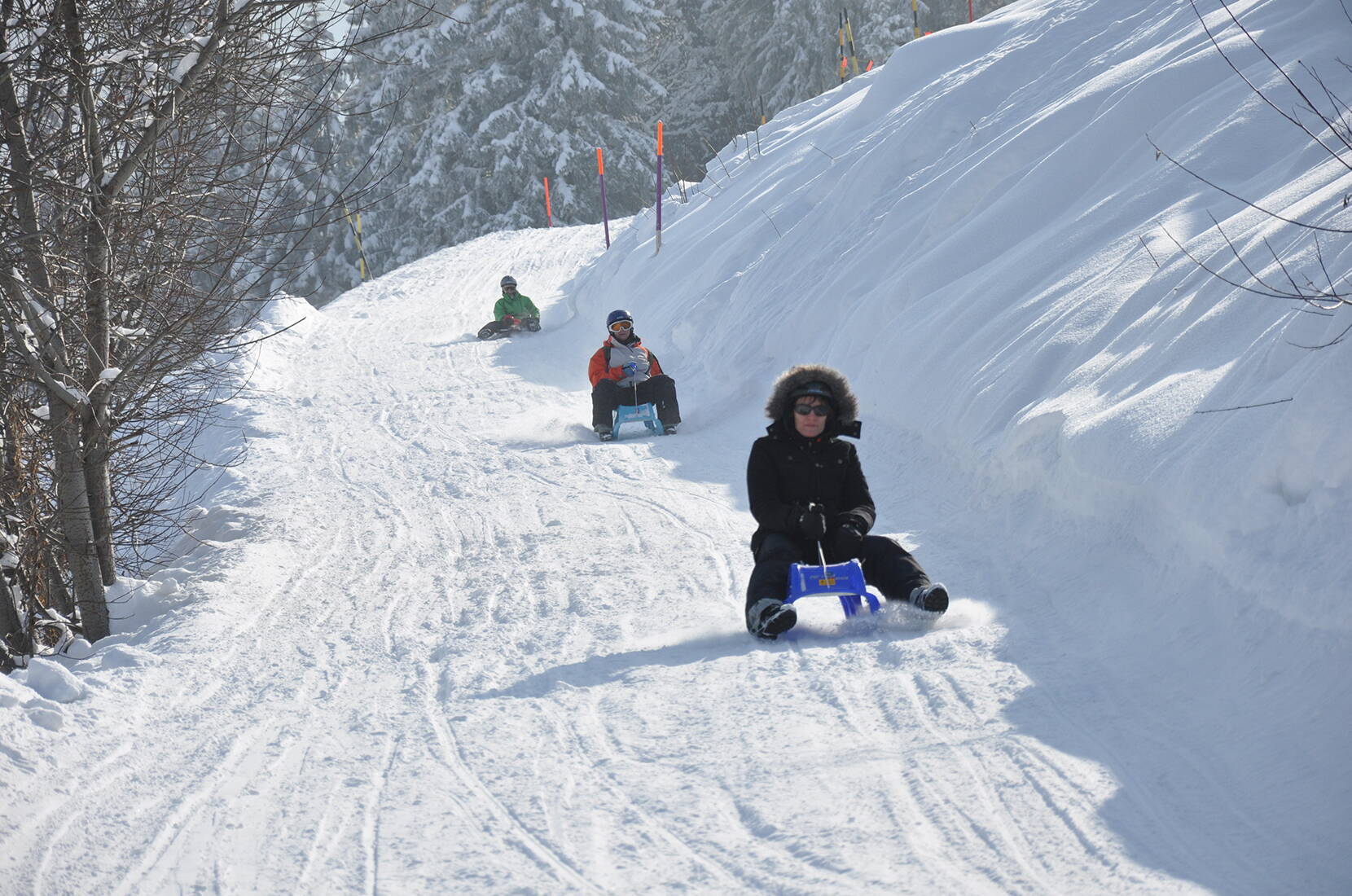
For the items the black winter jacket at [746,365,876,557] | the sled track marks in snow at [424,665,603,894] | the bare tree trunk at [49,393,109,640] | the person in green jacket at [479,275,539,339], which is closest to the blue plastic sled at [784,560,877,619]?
the black winter jacket at [746,365,876,557]

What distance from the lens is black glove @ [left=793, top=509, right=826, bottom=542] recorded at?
4.88 meters

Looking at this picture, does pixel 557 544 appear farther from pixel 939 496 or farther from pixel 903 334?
pixel 903 334

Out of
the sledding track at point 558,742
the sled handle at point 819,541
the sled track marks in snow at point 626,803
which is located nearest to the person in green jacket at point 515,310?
the sledding track at point 558,742

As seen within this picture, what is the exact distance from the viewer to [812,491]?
507 cm

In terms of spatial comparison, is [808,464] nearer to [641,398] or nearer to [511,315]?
[641,398]

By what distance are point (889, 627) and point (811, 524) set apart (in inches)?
20.8

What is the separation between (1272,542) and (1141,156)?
16.8ft

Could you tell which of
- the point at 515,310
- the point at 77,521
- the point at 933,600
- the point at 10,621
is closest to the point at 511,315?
the point at 515,310

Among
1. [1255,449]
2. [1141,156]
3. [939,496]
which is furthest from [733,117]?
[1255,449]

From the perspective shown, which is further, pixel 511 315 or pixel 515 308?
pixel 515 308

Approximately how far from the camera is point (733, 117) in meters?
34.2

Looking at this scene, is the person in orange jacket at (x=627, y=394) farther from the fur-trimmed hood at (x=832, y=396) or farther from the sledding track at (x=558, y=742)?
the fur-trimmed hood at (x=832, y=396)

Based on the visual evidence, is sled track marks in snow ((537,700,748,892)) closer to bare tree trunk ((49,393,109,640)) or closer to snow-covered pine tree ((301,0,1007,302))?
bare tree trunk ((49,393,109,640))

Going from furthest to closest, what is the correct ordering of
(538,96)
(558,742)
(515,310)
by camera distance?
(538,96) < (515,310) < (558,742)
